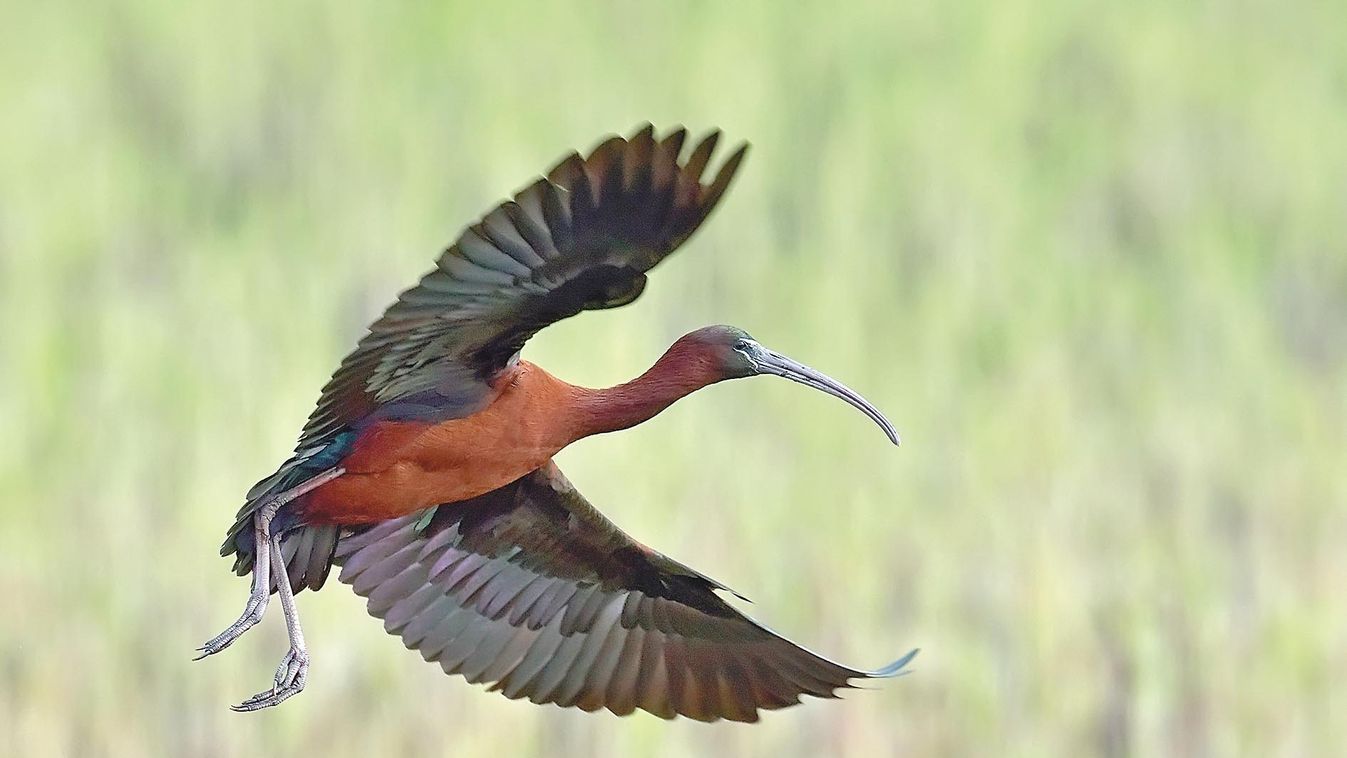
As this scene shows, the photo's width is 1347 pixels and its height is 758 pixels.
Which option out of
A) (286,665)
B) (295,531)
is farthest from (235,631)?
(295,531)

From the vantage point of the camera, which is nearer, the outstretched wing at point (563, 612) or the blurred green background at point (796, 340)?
the outstretched wing at point (563, 612)

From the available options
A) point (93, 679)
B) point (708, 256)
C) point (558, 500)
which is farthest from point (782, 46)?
point (558, 500)

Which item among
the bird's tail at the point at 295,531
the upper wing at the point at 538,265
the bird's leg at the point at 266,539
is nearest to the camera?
the upper wing at the point at 538,265

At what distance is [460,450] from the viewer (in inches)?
189

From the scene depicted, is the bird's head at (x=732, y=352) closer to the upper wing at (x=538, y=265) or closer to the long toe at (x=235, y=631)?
the upper wing at (x=538, y=265)

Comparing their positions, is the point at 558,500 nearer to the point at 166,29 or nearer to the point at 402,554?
the point at 402,554

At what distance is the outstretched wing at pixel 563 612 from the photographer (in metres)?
5.62

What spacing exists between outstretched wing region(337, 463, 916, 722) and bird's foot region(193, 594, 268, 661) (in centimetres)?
85

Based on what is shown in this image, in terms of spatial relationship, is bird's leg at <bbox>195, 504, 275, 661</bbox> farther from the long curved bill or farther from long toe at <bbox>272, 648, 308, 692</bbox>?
the long curved bill

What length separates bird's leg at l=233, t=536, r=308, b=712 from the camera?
4586 mm

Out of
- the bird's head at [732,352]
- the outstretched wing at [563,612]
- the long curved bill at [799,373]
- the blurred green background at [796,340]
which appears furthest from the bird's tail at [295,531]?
the blurred green background at [796,340]

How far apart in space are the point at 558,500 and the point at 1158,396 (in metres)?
5.01

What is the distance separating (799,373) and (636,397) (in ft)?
1.62

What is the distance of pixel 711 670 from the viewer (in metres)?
5.79
